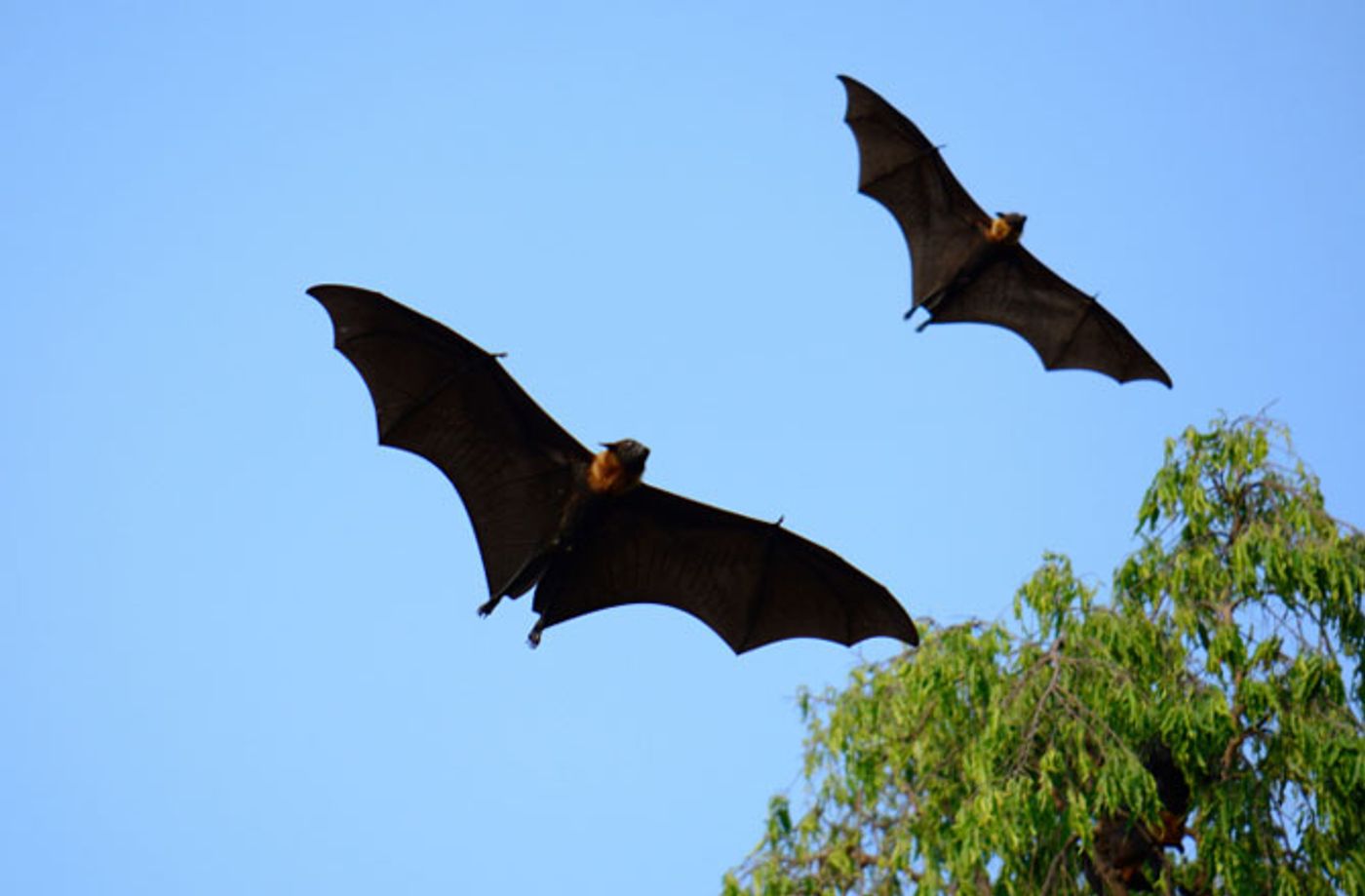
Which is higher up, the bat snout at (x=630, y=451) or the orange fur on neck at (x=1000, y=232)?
the orange fur on neck at (x=1000, y=232)

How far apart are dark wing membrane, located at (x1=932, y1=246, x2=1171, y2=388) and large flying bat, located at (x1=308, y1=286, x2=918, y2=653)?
6139mm

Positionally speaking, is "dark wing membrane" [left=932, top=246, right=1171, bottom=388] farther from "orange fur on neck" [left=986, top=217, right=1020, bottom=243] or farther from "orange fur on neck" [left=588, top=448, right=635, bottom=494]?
"orange fur on neck" [left=588, top=448, right=635, bottom=494]

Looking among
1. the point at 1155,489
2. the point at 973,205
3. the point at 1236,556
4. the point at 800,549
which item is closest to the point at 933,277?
the point at 973,205

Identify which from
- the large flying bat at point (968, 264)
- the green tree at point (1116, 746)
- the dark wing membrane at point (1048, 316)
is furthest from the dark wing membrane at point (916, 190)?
the green tree at point (1116, 746)

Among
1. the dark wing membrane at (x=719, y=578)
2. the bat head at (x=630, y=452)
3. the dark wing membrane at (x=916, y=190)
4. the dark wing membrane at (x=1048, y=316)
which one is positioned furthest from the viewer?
the dark wing membrane at (x=1048, y=316)

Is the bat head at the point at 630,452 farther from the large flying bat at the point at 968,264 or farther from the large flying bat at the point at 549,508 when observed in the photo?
the large flying bat at the point at 968,264

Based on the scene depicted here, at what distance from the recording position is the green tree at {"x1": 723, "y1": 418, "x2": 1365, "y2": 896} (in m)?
12.0

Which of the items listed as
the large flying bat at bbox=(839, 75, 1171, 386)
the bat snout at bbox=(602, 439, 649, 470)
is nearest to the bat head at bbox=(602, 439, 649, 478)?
the bat snout at bbox=(602, 439, 649, 470)

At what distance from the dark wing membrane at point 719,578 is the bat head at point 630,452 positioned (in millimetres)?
529

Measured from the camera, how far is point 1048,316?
17688 millimetres

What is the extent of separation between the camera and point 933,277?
1720 centimetres

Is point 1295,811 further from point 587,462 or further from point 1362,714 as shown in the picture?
point 587,462

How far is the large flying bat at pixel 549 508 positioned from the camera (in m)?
11.3

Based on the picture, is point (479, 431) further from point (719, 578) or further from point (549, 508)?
point (719, 578)
